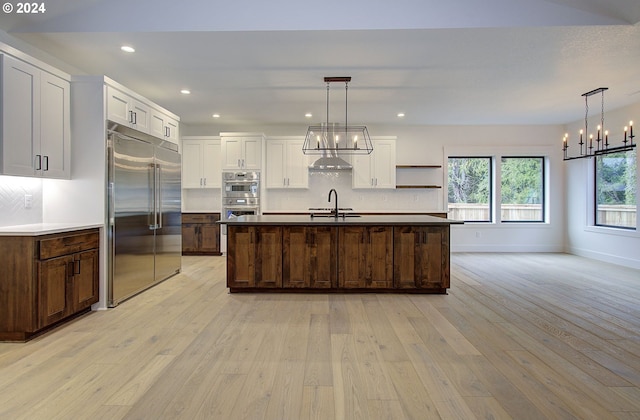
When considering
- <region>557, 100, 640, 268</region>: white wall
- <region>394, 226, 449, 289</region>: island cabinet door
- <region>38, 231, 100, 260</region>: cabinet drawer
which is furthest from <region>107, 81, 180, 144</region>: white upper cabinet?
<region>557, 100, 640, 268</region>: white wall

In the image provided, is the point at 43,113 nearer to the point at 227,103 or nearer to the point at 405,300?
the point at 227,103

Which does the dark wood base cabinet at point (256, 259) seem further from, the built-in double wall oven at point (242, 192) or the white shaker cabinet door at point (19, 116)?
the built-in double wall oven at point (242, 192)

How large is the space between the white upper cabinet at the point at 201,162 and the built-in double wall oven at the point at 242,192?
0.42 m

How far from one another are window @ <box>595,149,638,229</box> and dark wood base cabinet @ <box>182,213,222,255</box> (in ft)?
24.1

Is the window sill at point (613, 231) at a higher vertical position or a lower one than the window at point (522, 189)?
lower

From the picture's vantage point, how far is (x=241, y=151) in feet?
23.1

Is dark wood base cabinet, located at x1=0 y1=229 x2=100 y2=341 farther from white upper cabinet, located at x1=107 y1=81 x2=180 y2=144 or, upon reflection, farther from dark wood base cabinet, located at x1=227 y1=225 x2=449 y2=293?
dark wood base cabinet, located at x1=227 y1=225 x2=449 y2=293

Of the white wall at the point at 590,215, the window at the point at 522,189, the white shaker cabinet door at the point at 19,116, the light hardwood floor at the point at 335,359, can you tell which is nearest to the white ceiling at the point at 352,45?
the white shaker cabinet door at the point at 19,116

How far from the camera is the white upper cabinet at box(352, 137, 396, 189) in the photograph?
7402 millimetres

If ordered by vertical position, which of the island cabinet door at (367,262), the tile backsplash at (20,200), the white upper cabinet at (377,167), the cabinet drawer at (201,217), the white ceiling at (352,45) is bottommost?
the island cabinet door at (367,262)

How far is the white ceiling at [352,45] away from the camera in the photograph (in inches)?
133

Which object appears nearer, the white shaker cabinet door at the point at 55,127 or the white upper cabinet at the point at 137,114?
the white shaker cabinet door at the point at 55,127

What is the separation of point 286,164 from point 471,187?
4077mm

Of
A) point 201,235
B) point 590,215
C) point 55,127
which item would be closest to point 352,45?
point 55,127
